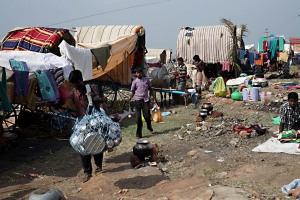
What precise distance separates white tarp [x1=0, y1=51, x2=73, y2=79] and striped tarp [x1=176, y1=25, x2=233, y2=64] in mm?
11420

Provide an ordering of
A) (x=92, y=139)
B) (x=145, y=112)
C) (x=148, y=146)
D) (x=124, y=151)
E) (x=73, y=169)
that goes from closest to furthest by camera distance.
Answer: (x=92, y=139)
(x=148, y=146)
(x=73, y=169)
(x=124, y=151)
(x=145, y=112)

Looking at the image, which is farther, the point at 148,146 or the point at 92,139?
the point at 148,146

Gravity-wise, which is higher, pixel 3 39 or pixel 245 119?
pixel 3 39

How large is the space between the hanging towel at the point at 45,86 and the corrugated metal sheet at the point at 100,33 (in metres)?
4.51

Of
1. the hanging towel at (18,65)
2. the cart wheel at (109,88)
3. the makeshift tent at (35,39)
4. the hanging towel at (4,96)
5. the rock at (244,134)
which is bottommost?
the rock at (244,134)

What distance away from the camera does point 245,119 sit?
9.23 m

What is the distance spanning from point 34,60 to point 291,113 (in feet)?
16.4

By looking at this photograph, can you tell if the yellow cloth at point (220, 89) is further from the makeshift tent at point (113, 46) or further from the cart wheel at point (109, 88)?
the cart wheel at point (109, 88)

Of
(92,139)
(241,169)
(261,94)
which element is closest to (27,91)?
(92,139)

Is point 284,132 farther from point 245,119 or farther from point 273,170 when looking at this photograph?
point 245,119

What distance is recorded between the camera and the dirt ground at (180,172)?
15.4 feet

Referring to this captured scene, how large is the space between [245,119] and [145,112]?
9.35ft

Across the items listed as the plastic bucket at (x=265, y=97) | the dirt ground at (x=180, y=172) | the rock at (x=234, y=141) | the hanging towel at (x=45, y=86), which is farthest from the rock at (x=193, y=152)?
the plastic bucket at (x=265, y=97)

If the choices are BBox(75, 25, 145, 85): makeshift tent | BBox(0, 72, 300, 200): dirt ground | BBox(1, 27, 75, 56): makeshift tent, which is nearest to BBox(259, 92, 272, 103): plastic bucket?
BBox(0, 72, 300, 200): dirt ground
